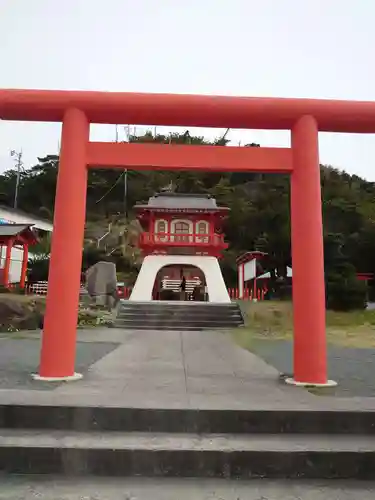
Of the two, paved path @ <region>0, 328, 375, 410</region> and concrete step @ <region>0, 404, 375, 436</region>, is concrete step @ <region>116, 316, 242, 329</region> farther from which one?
concrete step @ <region>0, 404, 375, 436</region>

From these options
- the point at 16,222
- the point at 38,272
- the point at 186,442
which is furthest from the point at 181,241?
the point at 16,222

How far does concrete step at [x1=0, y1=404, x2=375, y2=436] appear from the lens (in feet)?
9.78

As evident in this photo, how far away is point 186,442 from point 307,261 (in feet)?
7.90

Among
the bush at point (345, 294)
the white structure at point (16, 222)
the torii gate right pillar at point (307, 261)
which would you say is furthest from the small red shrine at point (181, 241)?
the torii gate right pillar at point (307, 261)

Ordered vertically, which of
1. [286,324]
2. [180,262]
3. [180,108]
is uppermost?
[180,108]

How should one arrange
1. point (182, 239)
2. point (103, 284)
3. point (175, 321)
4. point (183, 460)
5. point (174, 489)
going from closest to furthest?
point (174, 489) < point (183, 460) < point (175, 321) < point (182, 239) < point (103, 284)

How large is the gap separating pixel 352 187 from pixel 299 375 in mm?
40905

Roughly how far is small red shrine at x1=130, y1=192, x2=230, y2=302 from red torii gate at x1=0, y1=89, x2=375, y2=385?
40.7 ft

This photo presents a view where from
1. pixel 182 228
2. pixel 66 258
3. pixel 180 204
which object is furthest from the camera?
pixel 180 204

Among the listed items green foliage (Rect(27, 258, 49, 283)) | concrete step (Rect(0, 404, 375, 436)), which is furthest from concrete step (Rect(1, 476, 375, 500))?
green foliage (Rect(27, 258, 49, 283))

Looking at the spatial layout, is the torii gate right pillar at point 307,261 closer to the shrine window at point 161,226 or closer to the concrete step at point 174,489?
the concrete step at point 174,489

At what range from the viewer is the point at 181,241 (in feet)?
59.1

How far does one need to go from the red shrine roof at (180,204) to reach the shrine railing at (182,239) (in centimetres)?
117

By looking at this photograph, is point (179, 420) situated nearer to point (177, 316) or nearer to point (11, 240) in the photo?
point (177, 316)
